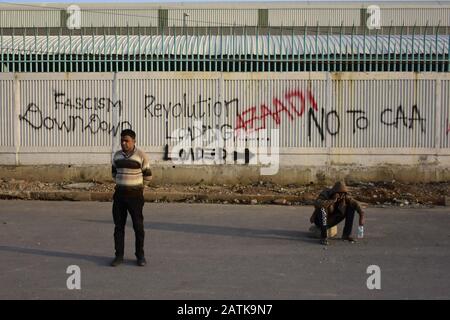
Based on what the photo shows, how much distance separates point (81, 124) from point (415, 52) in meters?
7.10

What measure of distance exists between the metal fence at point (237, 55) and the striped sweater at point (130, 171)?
20.3 ft

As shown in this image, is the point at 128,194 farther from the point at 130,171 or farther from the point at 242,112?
the point at 242,112

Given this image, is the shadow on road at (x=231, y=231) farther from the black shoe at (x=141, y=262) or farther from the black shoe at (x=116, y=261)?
the black shoe at (x=116, y=261)

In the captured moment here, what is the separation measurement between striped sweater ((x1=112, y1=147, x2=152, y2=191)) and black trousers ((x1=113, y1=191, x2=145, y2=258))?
0.42ft

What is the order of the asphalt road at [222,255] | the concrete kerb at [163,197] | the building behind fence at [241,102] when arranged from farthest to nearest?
the building behind fence at [241,102]
the concrete kerb at [163,197]
the asphalt road at [222,255]

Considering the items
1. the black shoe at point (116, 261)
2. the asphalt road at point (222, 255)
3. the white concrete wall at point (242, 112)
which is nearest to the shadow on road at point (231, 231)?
the asphalt road at point (222, 255)

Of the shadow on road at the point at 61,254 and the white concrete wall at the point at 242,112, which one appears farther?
the white concrete wall at the point at 242,112

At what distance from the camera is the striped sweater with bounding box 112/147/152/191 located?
770 centimetres

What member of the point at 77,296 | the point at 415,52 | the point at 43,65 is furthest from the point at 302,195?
the point at 77,296

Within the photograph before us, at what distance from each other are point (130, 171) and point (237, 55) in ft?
21.5

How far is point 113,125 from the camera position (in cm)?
1381

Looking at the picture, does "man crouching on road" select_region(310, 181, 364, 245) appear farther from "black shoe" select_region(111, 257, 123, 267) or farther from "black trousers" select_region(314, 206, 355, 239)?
"black shoe" select_region(111, 257, 123, 267)

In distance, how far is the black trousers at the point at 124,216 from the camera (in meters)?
7.69

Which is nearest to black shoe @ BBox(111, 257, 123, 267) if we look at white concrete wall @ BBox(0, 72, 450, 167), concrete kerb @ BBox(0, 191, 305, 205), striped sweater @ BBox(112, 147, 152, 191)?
striped sweater @ BBox(112, 147, 152, 191)
